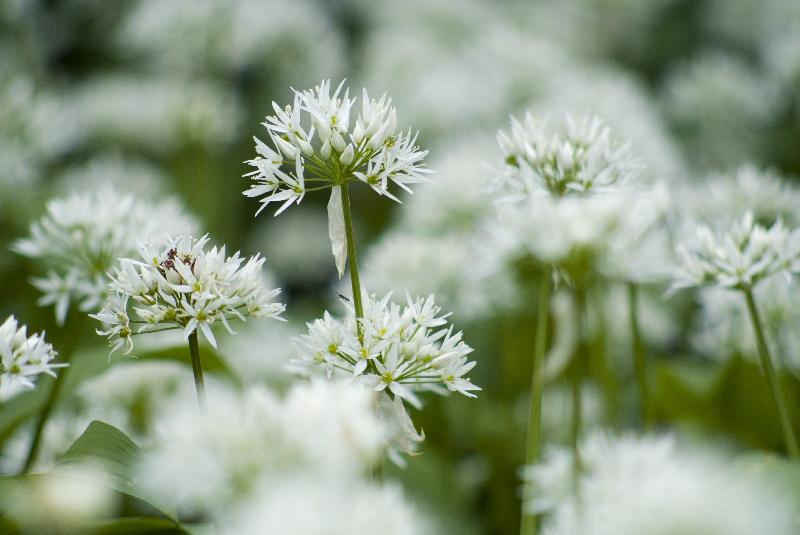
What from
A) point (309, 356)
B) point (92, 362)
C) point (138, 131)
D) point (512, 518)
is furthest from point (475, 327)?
point (138, 131)

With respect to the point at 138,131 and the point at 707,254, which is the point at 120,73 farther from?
the point at 707,254

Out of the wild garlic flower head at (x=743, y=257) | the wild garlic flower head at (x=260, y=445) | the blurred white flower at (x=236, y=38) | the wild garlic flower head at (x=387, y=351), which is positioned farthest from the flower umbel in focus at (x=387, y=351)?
the blurred white flower at (x=236, y=38)

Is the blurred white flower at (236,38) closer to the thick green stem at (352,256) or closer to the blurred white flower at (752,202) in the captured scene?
the blurred white flower at (752,202)

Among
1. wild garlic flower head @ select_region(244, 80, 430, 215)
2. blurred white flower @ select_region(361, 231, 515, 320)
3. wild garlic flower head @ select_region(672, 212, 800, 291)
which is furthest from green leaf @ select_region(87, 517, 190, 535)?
blurred white flower @ select_region(361, 231, 515, 320)

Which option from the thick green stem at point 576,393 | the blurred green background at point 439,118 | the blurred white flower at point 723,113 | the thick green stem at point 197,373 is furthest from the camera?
the blurred white flower at point 723,113

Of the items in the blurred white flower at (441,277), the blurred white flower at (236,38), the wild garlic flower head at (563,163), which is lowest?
the wild garlic flower head at (563,163)

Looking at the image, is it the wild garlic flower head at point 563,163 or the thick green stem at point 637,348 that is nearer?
the wild garlic flower head at point 563,163
